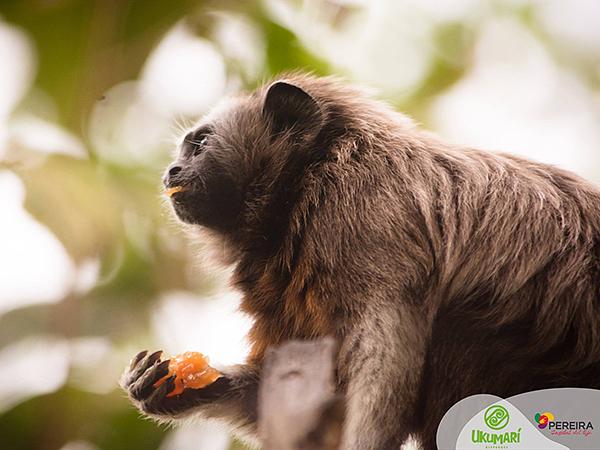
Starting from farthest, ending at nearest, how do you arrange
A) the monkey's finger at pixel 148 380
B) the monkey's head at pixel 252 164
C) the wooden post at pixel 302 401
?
the monkey's head at pixel 252 164 → the monkey's finger at pixel 148 380 → the wooden post at pixel 302 401

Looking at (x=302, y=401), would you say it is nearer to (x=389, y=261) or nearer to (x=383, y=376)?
(x=383, y=376)

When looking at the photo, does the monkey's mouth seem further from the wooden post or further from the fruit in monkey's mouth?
the wooden post

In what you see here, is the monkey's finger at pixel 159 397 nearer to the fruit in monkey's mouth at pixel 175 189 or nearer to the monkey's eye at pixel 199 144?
the fruit in monkey's mouth at pixel 175 189

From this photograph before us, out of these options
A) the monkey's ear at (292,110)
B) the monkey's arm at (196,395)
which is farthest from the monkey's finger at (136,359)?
the monkey's ear at (292,110)

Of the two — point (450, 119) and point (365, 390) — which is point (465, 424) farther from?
point (450, 119)

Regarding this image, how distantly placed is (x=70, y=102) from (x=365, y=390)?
1.08 metres

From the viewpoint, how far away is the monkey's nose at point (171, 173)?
1.90 meters

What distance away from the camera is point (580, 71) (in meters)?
1.99

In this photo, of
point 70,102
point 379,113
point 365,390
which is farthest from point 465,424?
point 70,102

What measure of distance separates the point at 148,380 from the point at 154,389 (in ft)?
0.10

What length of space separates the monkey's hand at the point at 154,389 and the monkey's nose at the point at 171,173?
38 centimetres

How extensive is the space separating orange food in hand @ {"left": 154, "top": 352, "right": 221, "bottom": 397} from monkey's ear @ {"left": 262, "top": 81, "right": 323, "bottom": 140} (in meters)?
0.53

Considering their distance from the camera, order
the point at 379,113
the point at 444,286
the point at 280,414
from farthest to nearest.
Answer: the point at 379,113 → the point at 444,286 → the point at 280,414

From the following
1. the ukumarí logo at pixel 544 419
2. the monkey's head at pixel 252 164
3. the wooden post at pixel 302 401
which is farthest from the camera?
the monkey's head at pixel 252 164
